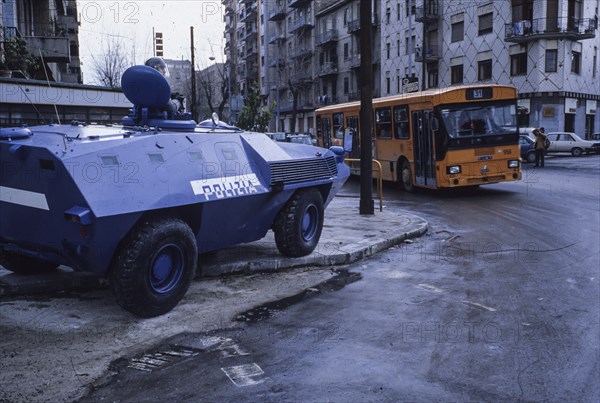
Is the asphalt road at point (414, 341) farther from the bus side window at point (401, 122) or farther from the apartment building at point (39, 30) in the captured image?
the apartment building at point (39, 30)

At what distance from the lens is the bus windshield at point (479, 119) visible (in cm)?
1484

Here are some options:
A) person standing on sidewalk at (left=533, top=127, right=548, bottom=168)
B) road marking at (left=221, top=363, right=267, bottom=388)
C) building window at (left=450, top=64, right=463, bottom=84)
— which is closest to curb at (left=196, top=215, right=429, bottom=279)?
road marking at (left=221, top=363, right=267, bottom=388)

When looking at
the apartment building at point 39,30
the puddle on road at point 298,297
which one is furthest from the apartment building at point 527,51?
the puddle on road at point 298,297

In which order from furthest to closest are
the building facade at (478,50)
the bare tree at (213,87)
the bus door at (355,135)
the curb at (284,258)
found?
the bare tree at (213,87) → the building facade at (478,50) → the bus door at (355,135) → the curb at (284,258)

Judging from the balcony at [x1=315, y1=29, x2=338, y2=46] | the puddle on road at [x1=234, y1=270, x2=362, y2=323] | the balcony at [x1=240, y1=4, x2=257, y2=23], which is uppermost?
the balcony at [x1=240, y1=4, x2=257, y2=23]

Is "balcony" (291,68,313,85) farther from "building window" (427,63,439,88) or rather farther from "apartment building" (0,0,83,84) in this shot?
"apartment building" (0,0,83,84)

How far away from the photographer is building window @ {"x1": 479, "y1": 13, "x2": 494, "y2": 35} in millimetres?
39062

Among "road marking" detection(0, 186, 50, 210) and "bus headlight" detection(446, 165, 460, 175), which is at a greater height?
"road marking" detection(0, 186, 50, 210)

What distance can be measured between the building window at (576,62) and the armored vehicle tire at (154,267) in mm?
37982

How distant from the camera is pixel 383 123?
17.9 metres

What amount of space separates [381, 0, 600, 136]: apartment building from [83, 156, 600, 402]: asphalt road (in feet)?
91.9

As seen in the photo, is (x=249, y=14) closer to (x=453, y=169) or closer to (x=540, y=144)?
(x=540, y=144)

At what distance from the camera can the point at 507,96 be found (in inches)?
593

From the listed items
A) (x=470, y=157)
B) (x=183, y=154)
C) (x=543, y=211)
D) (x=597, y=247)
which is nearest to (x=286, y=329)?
(x=183, y=154)
